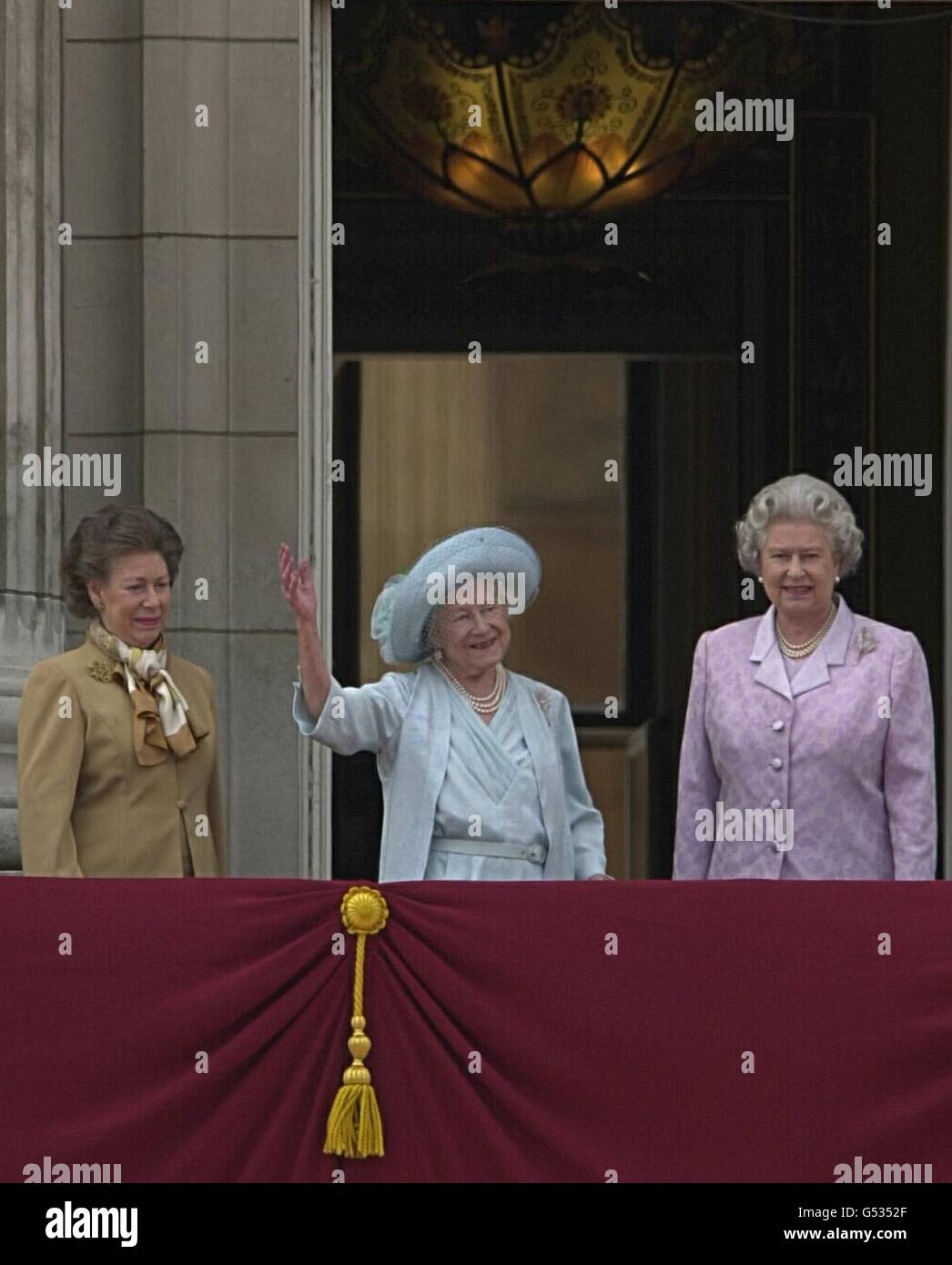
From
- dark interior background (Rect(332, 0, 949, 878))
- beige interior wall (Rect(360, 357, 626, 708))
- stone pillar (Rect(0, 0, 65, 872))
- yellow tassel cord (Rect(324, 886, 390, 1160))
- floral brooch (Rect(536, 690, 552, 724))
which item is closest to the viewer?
yellow tassel cord (Rect(324, 886, 390, 1160))

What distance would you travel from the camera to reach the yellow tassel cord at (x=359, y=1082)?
738 centimetres

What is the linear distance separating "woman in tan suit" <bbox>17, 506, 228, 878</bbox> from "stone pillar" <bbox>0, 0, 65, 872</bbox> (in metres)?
1.69

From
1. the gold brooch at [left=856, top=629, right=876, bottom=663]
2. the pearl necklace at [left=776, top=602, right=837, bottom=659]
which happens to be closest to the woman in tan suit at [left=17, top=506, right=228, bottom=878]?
the pearl necklace at [left=776, top=602, right=837, bottom=659]

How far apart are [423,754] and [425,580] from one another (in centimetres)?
48

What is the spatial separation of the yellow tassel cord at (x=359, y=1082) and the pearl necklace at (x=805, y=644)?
151 cm

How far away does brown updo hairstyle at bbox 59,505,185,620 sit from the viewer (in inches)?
323

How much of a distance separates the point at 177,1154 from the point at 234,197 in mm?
4508

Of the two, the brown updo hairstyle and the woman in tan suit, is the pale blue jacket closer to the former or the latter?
the woman in tan suit

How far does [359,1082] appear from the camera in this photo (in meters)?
7.43

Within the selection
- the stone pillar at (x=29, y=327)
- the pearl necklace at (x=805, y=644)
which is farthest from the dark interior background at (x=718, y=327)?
the pearl necklace at (x=805, y=644)

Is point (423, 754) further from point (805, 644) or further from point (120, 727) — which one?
point (805, 644)
